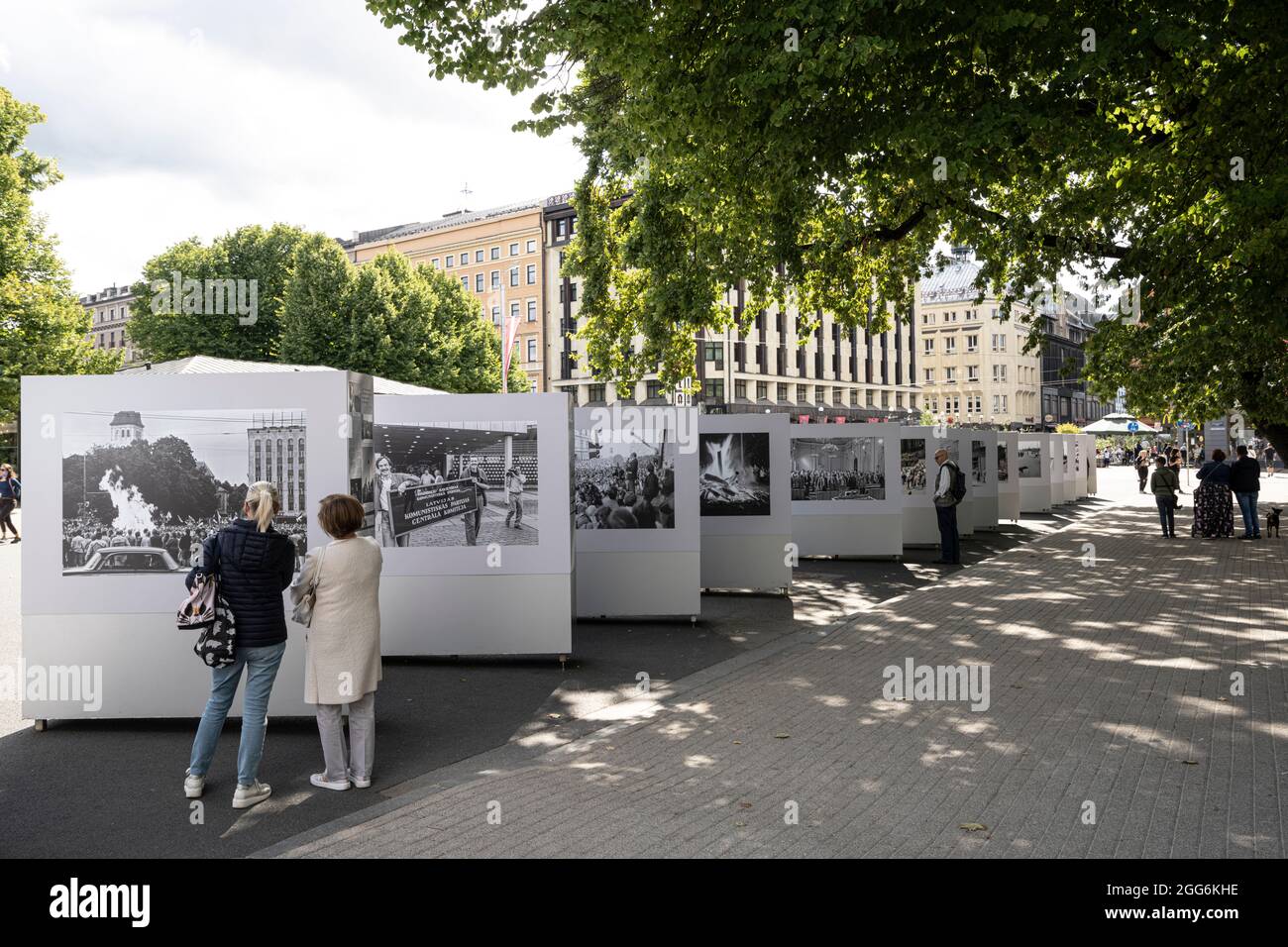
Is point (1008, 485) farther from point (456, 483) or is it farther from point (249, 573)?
point (249, 573)

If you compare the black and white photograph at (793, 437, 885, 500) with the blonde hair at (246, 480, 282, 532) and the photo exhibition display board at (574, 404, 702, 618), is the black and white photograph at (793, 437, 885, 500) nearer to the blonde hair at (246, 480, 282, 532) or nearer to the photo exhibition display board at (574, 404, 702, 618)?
the photo exhibition display board at (574, 404, 702, 618)

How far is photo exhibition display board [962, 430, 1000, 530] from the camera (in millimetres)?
25547

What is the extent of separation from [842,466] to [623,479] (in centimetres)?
825

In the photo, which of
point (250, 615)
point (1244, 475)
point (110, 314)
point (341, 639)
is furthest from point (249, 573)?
point (110, 314)

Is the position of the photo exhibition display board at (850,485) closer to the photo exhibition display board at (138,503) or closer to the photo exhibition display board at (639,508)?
the photo exhibition display board at (639,508)

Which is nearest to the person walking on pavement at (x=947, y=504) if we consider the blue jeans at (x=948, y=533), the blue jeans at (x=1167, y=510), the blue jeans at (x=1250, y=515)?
the blue jeans at (x=948, y=533)

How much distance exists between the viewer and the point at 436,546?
10242 millimetres

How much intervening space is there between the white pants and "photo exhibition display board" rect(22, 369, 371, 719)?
1.81 meters

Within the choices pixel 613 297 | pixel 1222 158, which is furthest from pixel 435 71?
pixel 613 297

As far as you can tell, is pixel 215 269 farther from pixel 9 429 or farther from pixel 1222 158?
pixel 1222 158

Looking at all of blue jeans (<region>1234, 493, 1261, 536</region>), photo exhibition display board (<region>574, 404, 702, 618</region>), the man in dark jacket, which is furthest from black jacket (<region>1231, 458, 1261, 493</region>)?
photo exhibition display board (<region>574, 404, 702, 618</region>)

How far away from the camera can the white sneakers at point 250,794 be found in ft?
20.3

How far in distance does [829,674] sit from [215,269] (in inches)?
1994

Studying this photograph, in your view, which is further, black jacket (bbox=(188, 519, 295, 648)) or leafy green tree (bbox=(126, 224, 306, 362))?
leafy green tree (bbox=(126, 224, 306, 362))
